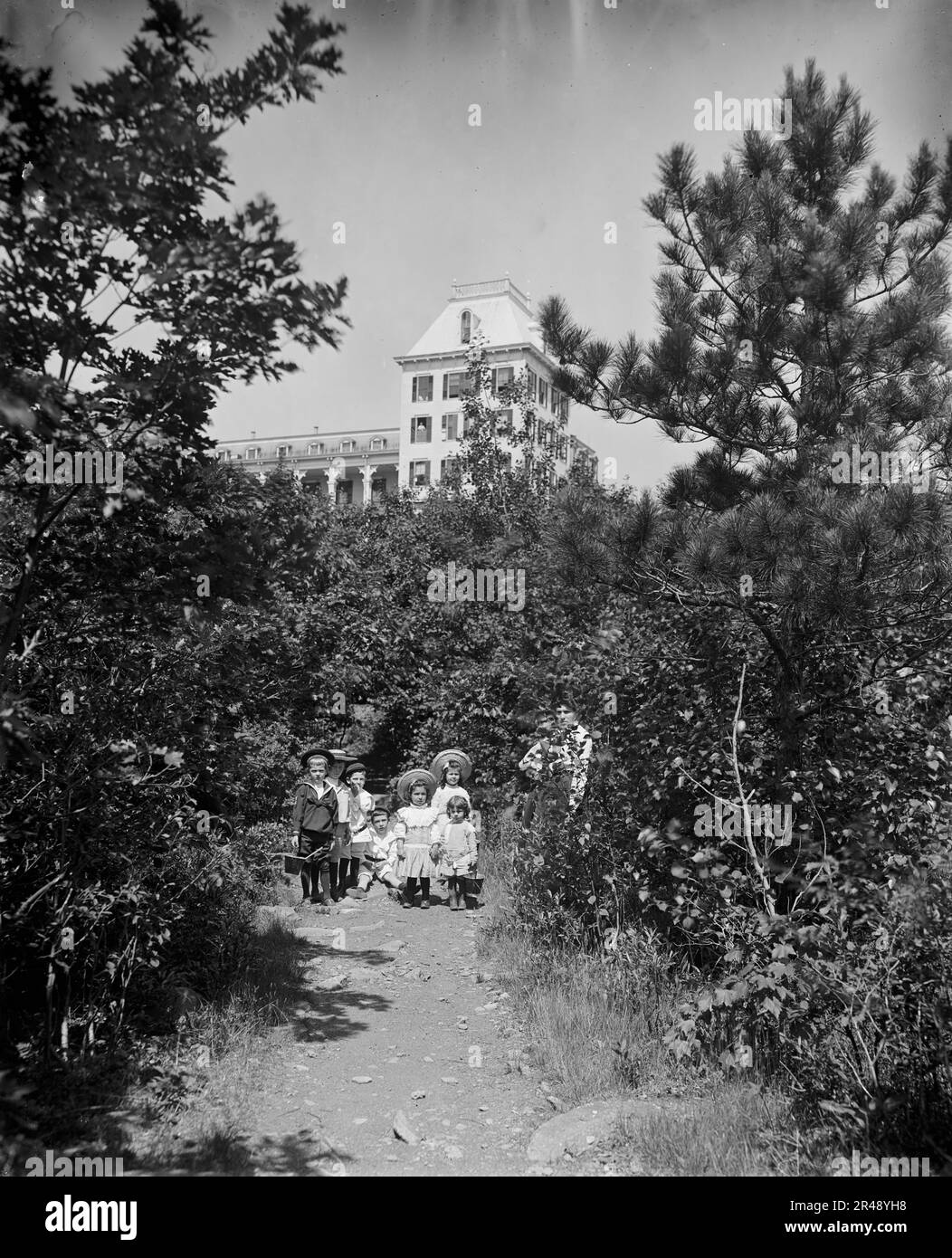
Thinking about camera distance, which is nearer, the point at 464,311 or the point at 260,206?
the point at 260,206

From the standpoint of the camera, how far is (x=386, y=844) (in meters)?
11.2

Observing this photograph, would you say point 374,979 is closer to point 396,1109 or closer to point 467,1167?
point 396,1109

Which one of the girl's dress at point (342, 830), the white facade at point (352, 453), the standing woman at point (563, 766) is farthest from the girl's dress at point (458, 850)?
the white facade at point (352, 453)

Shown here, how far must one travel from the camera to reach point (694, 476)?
598 cm

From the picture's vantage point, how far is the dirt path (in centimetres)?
421

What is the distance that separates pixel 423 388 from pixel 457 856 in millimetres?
46642

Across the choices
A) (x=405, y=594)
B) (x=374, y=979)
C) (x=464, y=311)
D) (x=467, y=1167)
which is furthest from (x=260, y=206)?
(x=464, y=311)

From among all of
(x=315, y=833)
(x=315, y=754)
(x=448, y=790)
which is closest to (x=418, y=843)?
(x=448, y=790)

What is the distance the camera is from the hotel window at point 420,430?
2115 inches

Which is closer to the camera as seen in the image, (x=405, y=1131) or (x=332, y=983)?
(x=405, y=1131)

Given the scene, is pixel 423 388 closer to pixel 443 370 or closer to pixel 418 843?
pixel 443 370

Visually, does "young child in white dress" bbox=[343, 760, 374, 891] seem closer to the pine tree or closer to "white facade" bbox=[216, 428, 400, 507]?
the pine tree

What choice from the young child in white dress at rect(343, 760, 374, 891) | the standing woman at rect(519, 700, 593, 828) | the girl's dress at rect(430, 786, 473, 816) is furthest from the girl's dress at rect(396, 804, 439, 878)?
the standing woman at rect(519, 700, 593, 828)
